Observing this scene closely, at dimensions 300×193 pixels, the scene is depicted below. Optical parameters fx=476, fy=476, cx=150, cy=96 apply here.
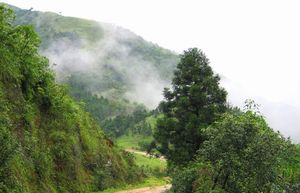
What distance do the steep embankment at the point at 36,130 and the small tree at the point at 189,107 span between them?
5.96 m

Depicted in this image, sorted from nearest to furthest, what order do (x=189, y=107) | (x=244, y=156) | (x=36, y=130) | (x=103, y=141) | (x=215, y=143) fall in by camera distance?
(x=244, y=156) < (x=215, y=143) < (x=36, y=130) < (x=189, y=107) < (x=103, y=141)

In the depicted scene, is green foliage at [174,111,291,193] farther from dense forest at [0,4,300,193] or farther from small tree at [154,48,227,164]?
small tree at [154,48,227,164]

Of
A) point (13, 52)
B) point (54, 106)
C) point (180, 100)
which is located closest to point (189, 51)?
point (180, 100)

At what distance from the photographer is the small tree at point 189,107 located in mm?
30875

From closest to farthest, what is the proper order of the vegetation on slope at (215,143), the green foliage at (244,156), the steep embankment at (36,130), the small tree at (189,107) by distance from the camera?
the green foliage at (244,156), the vegetation on slope at (215,143), the steep embankment at (36,130), the small tree at (189,107)

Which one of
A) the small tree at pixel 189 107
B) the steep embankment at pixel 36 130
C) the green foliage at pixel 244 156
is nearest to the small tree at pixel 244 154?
the green foliage at pixel 244 156

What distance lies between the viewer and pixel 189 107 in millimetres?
31562

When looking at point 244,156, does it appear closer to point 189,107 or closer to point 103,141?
point 189,107

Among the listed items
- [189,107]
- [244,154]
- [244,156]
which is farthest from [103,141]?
[244,156]

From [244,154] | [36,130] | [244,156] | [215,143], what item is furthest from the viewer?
[36,130]

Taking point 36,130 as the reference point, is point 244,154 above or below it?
above

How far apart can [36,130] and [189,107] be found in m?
10.6

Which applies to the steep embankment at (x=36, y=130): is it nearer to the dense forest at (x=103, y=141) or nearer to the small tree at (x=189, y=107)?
the dense forest at (x=103, y=141)

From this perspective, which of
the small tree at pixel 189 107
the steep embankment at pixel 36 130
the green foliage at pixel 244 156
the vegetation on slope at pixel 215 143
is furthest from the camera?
the small tree at pixel 189 107
